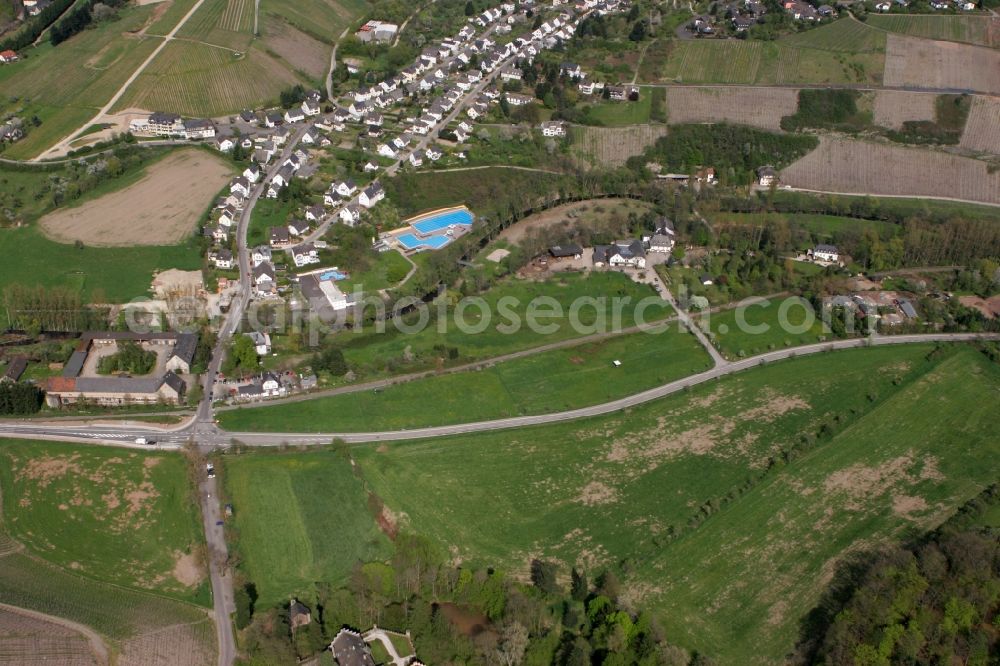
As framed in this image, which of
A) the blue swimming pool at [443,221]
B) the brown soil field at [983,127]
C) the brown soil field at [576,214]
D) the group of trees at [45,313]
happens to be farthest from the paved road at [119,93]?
the brown soil field at [983,127]

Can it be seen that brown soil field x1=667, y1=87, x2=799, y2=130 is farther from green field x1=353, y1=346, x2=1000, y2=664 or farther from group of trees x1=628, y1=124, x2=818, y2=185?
green field x1=353, y1=346, x2=1000, y2=664

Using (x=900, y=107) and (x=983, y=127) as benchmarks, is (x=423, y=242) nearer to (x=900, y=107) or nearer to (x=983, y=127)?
(x=900, y=107)

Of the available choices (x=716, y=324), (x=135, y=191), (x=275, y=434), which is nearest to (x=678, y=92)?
(x=716, y=324)

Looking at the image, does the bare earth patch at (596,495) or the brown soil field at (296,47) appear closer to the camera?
the bare earth patch at (596,495)

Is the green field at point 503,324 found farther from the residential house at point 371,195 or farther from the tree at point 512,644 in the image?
the tree at point 512,644

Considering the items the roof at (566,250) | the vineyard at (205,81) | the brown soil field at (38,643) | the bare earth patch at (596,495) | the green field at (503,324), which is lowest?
the bare earth patch at (596,495)

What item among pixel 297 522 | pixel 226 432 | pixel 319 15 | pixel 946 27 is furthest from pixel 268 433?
pixel 946 27

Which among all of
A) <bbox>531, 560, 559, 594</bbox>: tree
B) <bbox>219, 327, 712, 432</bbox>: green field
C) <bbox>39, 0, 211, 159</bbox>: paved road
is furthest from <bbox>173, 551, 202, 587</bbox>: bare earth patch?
<bbox>39, 0, 211, 159</bbox>: paved road

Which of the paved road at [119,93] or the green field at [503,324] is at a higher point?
the paved road at [119,93]
